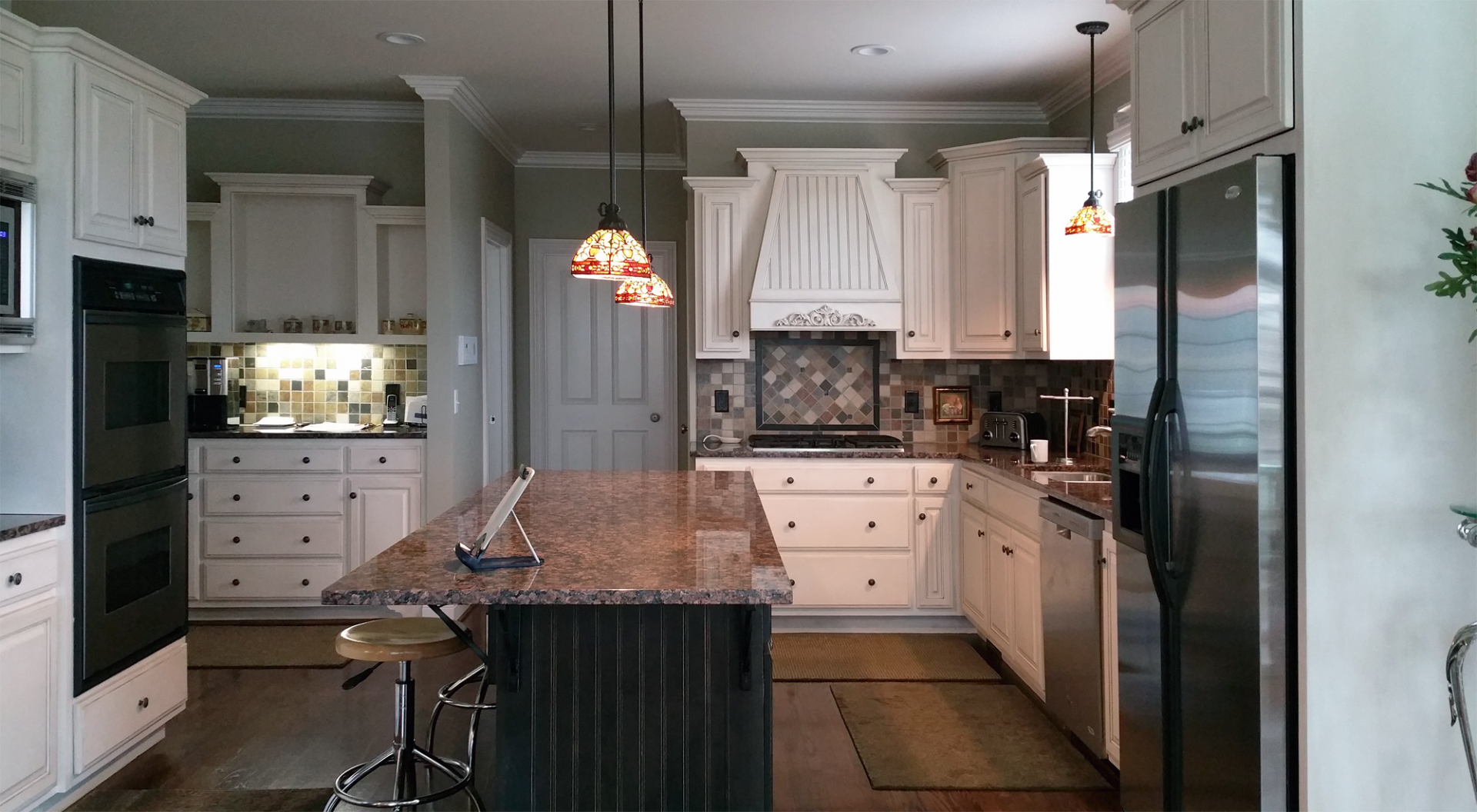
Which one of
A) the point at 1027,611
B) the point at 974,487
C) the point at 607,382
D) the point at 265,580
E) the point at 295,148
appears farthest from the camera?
the point at 607,382

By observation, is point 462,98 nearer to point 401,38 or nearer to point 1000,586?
point 401,38

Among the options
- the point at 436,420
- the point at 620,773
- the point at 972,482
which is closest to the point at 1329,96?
the point at 620,773

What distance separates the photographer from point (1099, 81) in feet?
15.4

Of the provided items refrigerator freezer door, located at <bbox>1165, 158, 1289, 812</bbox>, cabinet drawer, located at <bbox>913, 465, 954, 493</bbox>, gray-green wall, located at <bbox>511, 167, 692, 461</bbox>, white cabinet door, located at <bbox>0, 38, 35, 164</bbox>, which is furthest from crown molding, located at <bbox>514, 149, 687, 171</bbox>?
refrigerator freezer door, located at <bbox>1165, 158, 1289, 812</bbox>

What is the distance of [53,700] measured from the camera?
9.47 ft

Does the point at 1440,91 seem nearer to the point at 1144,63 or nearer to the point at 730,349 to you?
the point at 1144,63

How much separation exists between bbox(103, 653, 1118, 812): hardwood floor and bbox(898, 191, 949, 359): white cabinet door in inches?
74.2

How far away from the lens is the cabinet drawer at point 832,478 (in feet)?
15.7

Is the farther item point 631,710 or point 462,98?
point 462,98

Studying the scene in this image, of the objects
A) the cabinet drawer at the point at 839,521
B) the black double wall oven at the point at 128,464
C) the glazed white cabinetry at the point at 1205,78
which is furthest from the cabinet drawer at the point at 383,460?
the glazed white cabinetry at the point at 1205,78

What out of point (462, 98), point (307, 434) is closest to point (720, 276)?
point (462, 98)

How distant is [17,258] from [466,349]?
2.62m

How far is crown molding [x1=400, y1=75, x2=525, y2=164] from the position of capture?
493 centimetres

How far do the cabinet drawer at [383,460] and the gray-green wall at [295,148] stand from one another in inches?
56.3
